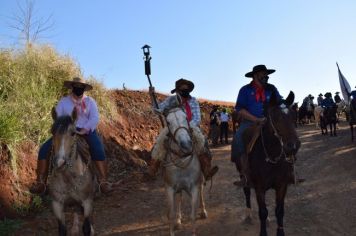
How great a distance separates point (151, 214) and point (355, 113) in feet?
36.0

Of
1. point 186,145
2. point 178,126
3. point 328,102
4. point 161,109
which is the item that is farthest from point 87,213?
point 328,102

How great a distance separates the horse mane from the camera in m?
5.98

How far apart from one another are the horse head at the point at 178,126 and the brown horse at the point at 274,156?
1193 mm

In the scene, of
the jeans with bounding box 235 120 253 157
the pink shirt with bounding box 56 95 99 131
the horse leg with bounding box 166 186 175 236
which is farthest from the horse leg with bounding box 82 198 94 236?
the jeans with bounding box 235 120 253 157

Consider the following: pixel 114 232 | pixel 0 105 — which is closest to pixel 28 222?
pixel 114 232

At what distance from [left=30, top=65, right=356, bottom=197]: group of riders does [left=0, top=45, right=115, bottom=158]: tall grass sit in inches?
118

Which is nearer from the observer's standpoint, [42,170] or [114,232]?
[42,170]

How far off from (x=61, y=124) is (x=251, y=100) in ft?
10.9

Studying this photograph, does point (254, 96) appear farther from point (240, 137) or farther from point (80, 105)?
point (80, 105)

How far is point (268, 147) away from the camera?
702cm

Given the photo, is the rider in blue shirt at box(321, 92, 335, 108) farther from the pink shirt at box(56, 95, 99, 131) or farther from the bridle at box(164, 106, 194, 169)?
the pink shirt at box(56, 95, 99, 131)

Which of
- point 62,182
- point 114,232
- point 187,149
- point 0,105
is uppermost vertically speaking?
point 0,105

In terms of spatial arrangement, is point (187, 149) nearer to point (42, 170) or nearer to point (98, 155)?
point (98, 155)

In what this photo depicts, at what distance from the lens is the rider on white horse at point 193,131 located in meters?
7.69
